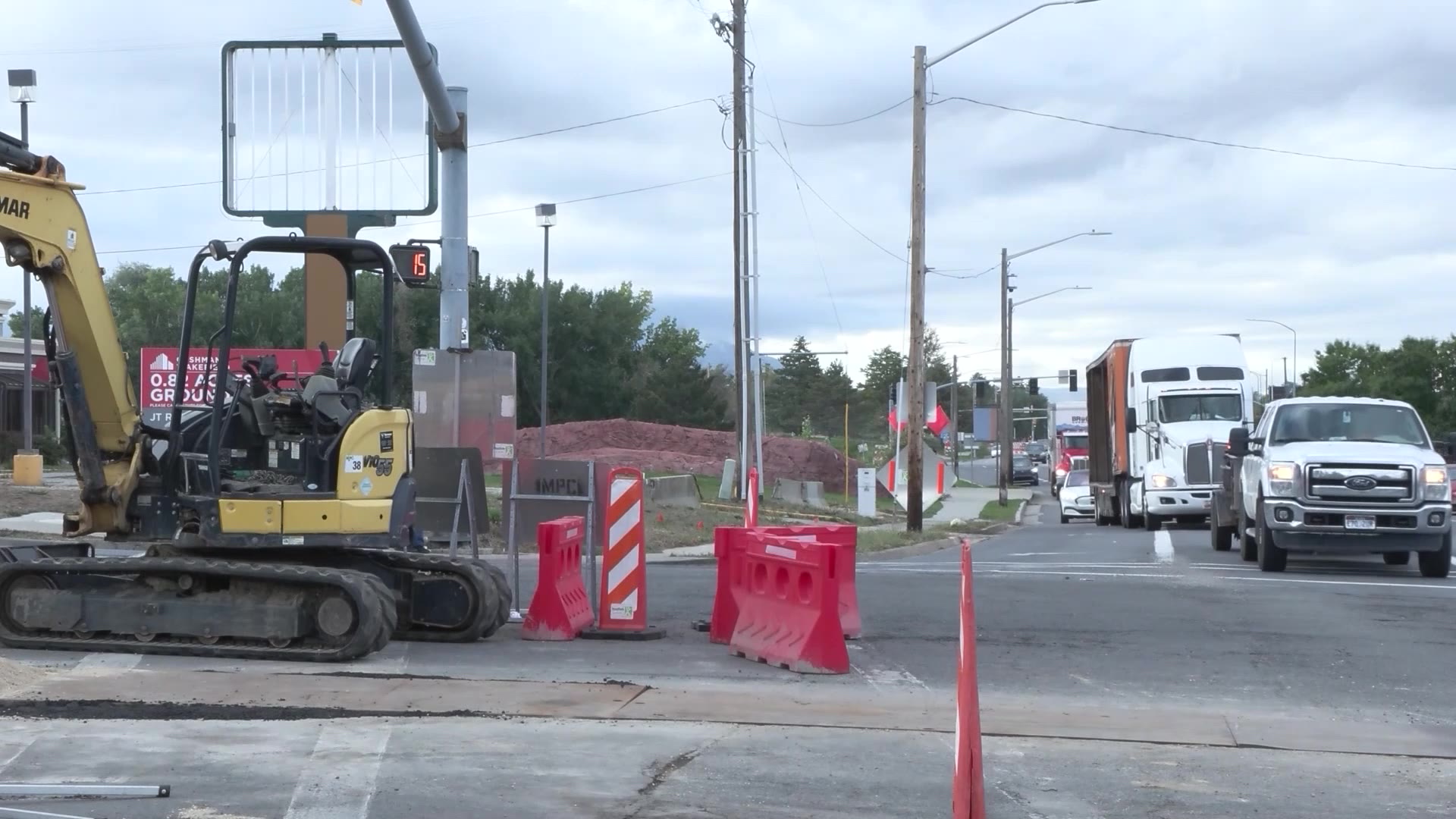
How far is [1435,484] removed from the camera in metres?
18.2

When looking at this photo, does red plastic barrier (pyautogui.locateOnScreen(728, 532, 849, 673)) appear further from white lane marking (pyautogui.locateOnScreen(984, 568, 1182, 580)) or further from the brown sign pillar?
white lane marking (pyautogui.locateOnScreen(984, 568, 1182, 580))

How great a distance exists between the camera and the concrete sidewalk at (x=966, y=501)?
43375 mm

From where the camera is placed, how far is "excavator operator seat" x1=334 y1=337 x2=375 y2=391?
11.0 meters

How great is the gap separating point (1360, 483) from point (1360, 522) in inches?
18.1

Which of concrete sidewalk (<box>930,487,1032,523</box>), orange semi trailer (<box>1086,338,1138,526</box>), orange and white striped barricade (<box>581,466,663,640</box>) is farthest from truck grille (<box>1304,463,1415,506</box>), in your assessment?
concrete sidewalk (<box>930,487,1032,523</box>)

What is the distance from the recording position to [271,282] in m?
73.2

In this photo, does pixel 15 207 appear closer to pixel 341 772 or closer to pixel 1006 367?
pixel 341 772

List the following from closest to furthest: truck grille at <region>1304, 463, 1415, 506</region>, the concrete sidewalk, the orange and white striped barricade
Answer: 1. the orange and white striped barricade
2. truck grille at <region>1304, 463, 1415, 506</region>
3. the concrete sidewalk

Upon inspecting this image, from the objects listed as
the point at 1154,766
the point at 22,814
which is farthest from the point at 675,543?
the point at 22,814

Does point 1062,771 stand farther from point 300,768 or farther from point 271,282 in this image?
point 271,282

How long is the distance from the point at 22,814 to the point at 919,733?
4583 millimetres

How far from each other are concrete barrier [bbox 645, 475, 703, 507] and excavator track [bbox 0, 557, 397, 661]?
19.6 meters

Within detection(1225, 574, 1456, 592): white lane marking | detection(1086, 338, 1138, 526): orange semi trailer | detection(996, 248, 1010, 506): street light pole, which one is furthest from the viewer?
detection(996, 248, 1010, 506): street light pole

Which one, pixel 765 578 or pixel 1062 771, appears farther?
pixel 765 578
